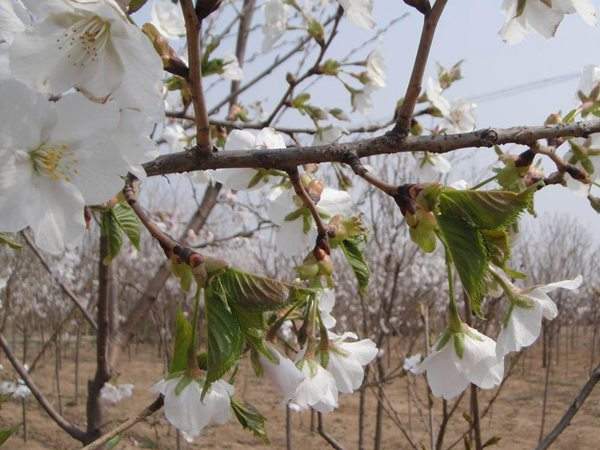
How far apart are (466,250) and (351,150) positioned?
0.49 ft

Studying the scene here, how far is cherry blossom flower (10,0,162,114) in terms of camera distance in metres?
0.47

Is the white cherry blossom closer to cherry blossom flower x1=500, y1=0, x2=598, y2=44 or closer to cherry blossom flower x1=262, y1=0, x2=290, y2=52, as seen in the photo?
cherry blossom flower x1=262, y1=0, x2=290, y2=52

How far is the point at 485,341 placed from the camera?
68 cm

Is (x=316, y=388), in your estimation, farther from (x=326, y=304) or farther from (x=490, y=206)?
(x=490, y=206)

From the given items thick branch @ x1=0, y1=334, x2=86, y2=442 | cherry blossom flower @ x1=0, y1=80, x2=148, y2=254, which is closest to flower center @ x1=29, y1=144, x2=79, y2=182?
cherry blossom flower @ x1=0, y1=80, x2=148, y2=254

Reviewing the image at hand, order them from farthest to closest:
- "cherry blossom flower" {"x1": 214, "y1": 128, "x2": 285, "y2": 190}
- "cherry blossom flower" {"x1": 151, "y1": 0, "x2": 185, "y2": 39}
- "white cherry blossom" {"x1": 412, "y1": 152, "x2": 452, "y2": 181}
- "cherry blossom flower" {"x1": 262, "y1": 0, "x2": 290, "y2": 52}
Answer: "cherry blossom flower" {"x1": 262, "y1": 0, "x2": 290, "y2": 52} < "white cherry blossom" {"x1": 412, "y1": 152, "x2": 452, "y2": 181} < "cherry blossom flower" {"x1": 151, "y1": 0, "x2": 185, "y2": 39} < "cherry blossom flower" {"x1": 214, "y1": 128, "x2": 285, "y2": 190}

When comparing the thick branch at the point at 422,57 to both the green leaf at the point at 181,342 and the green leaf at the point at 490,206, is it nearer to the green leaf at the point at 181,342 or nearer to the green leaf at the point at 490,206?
the green leaf at the point at 490,206

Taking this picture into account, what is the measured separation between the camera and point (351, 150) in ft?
1.94

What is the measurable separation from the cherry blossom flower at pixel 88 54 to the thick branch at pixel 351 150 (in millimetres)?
115

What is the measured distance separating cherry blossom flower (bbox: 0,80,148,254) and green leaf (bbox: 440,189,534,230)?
0.87ft

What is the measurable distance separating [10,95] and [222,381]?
31cm

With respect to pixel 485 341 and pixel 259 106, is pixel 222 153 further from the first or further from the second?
pixel 259 106

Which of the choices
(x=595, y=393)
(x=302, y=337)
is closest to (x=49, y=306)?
(x=595, y=393)

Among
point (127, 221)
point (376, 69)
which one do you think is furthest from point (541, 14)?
point (376, 69)
